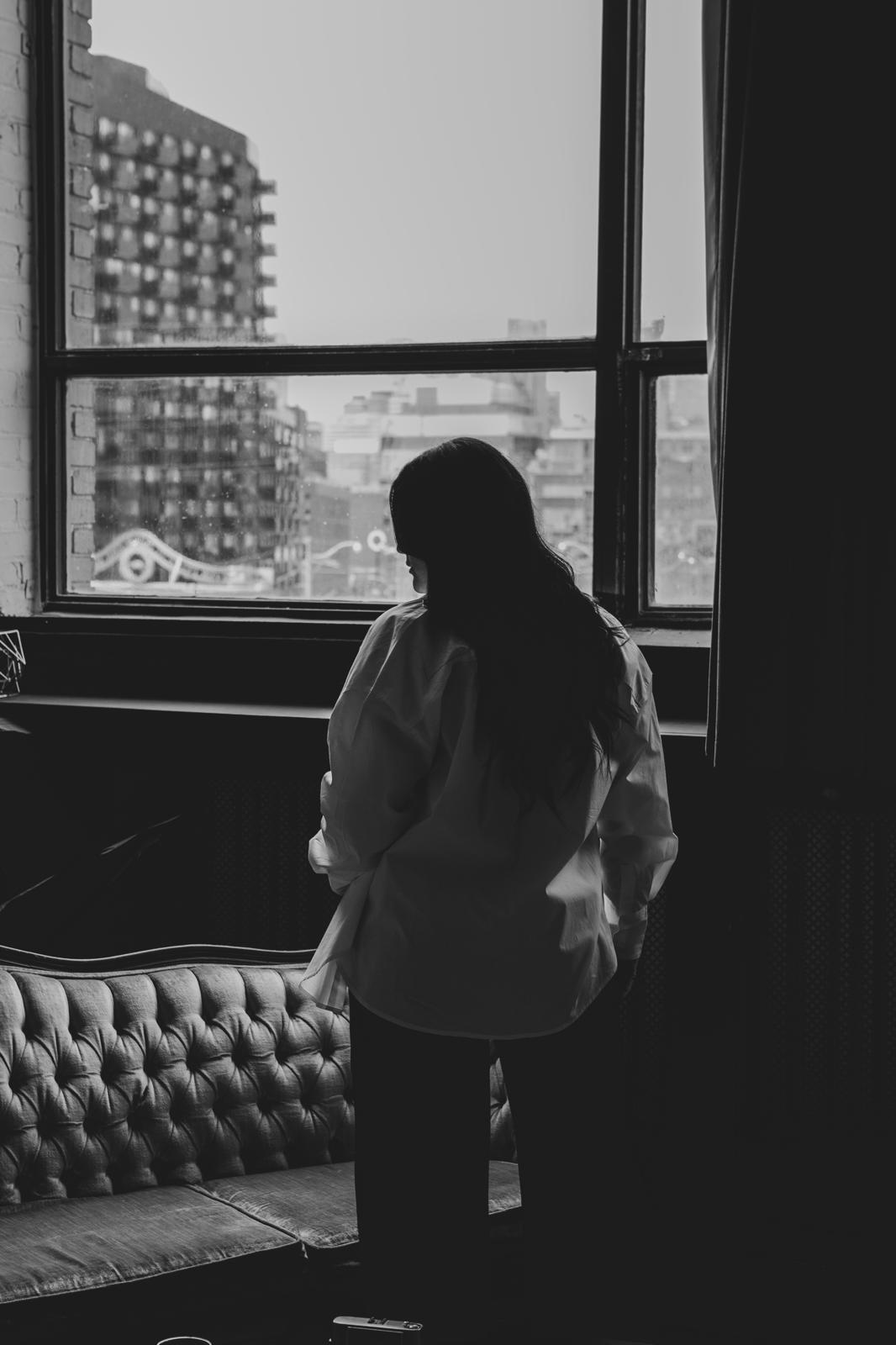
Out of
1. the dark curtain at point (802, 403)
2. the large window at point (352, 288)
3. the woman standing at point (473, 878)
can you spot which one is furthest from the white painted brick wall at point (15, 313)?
the dark curtain at point (802, 403)

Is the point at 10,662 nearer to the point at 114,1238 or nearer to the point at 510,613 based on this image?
the point at 114,1238

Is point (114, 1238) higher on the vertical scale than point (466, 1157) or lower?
lower

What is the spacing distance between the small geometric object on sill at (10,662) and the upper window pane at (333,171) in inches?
29.7

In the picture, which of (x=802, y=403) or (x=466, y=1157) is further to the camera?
(x=802, y=403)

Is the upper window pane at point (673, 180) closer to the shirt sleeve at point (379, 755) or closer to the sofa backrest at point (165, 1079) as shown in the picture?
the shirt sleeve at point (379, 755)

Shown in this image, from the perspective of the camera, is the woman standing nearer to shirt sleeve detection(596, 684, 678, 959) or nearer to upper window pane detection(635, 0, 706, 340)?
shirt sleeve detection(596, 684, 678, 959)

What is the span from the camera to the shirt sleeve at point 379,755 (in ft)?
5.98

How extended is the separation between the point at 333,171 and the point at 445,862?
6.32 feet

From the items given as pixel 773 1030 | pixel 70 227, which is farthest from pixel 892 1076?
pixel 70 227

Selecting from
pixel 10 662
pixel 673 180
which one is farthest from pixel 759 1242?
pixel 673 180

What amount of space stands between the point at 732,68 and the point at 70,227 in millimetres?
1674

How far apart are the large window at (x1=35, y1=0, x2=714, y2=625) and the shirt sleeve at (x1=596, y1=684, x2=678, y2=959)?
37.8 inches

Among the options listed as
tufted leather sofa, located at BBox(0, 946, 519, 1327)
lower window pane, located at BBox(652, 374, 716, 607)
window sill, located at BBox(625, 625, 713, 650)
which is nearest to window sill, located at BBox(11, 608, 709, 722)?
window sill, located at BBox(625, 625, 713, 650)

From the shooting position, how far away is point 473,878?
1.81 metres
